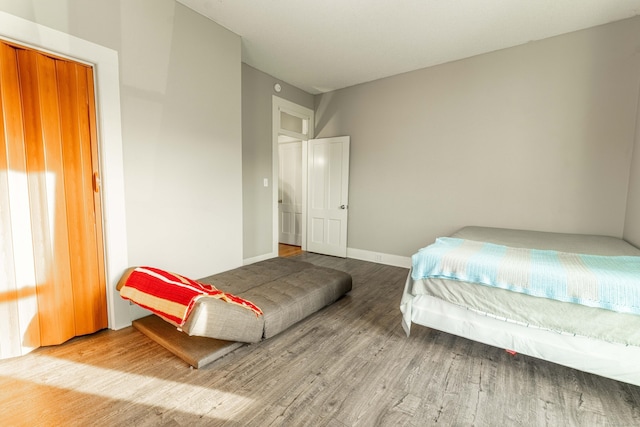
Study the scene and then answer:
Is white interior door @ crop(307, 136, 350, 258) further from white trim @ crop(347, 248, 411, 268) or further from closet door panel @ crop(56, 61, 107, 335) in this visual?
closet door panel @ crop(56, 61, 107, 335)

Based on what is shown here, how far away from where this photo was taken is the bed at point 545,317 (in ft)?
5.14

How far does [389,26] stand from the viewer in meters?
2.96

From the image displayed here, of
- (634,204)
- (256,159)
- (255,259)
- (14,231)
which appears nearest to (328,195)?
(256,159)

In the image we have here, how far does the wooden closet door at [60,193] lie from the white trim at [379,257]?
11.6 ft

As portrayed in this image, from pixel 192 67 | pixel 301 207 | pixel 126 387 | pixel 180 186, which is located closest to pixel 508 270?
pixel 126 387

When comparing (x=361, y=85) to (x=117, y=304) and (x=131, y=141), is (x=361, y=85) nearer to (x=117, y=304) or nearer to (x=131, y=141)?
(x=131, y=141)

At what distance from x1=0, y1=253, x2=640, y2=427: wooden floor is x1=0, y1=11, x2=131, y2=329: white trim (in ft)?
1.26

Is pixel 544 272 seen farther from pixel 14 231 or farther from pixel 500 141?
pixel 14 231

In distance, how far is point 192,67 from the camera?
108 inches

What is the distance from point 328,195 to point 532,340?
3.63m

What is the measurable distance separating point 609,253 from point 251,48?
13.9 ft

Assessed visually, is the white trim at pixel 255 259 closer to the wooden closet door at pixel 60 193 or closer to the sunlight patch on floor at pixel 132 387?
the wooden closet door at pixel 60 193

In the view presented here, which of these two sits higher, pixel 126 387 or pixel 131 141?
pixel 131 141

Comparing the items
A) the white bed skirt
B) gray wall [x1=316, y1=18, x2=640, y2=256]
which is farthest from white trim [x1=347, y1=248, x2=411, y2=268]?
the white bed skirt
